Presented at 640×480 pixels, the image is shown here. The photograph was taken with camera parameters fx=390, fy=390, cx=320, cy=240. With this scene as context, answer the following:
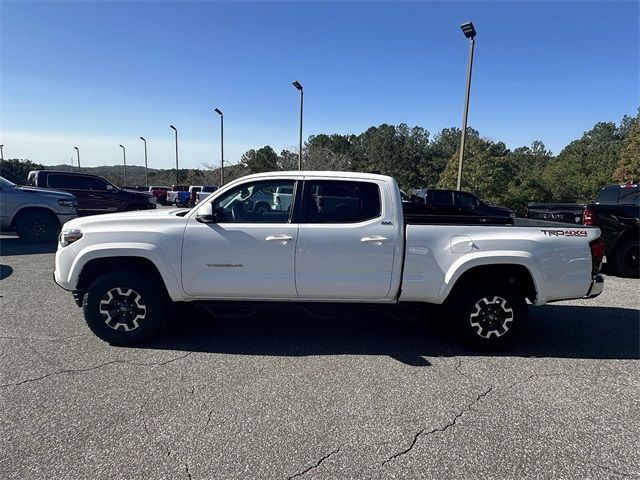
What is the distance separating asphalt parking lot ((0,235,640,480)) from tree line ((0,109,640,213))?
400cm

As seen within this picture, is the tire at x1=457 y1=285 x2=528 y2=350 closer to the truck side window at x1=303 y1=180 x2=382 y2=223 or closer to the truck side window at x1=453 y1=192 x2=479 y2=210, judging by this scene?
the truck side window at x1=303 y1=180 x2=382 y2=223

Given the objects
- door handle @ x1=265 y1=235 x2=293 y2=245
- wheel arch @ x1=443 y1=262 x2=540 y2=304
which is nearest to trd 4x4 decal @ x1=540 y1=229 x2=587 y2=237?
wheel arch @ x1=443 y1=262 x2=540 y2=304

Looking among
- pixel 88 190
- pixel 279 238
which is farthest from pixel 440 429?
pixel 88 190

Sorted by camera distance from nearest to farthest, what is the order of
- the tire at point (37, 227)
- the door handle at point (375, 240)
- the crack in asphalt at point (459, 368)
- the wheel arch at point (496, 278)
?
1. the crack in asphalt at point (459, 368)
2. the door handle at point (375, 240)
3. the wheel arch at point (496, 278)
4. the tire at point (37, 227)

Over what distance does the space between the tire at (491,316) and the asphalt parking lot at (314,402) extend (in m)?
0.19

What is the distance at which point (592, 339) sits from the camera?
15.1ft

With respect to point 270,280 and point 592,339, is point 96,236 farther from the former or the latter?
point 592,339

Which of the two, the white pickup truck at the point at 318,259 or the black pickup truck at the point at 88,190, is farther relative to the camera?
the black pickup truck at the point at 88,190

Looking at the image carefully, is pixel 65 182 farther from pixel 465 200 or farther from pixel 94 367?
pixel 465 200

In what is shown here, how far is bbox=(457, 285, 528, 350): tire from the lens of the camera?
4.06 meters

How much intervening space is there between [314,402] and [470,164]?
78.4 feet

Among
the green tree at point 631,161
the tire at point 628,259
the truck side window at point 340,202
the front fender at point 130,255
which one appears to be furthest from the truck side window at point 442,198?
the green tree at point 631,161

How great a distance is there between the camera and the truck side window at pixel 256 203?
13.3 feet

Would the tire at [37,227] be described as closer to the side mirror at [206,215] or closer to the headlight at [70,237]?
the headlight at [70,237]
